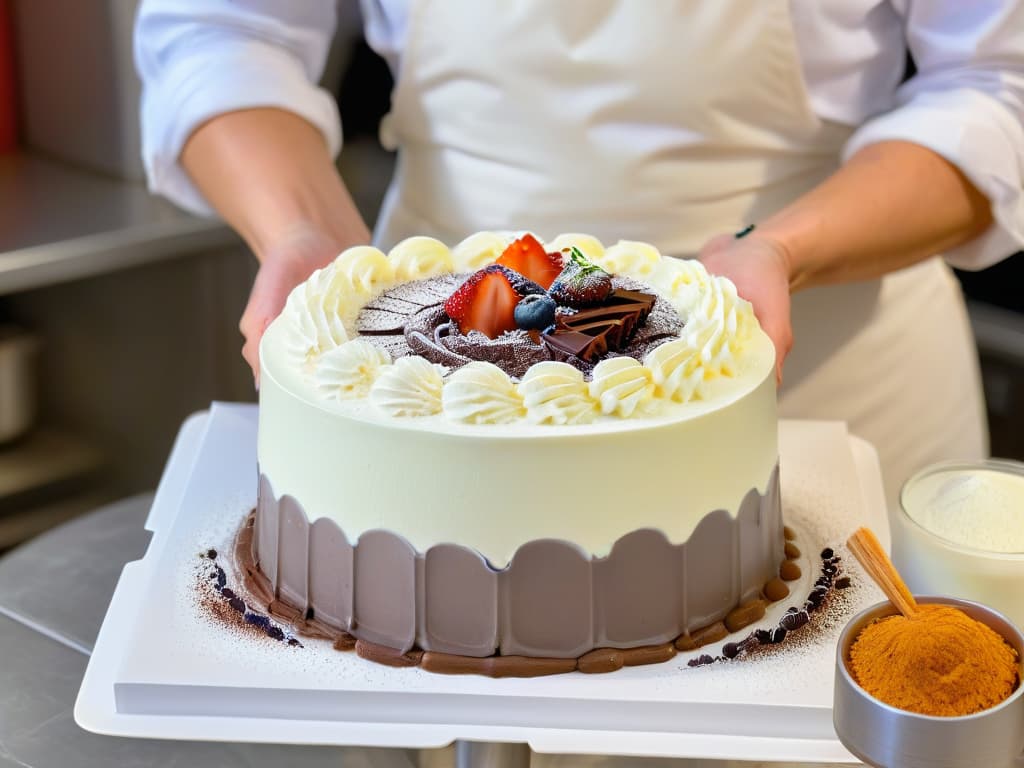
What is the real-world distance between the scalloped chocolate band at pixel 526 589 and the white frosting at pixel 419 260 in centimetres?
35

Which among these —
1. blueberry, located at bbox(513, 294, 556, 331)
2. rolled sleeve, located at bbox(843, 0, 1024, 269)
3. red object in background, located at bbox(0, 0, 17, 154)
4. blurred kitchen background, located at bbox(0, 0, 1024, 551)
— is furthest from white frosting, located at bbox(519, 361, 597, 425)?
red object in background, located at bbox(0, 0, 17, 154)

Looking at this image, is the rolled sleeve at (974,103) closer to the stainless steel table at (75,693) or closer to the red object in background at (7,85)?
the stainless steel table at (75,693)

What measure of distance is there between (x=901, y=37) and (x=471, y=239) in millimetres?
674

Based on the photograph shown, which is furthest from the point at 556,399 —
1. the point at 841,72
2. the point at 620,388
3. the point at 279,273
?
the point at 841,72

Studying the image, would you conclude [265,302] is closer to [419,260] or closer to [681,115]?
[419,260]

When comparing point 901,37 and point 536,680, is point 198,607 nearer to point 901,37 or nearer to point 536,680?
point 536,680

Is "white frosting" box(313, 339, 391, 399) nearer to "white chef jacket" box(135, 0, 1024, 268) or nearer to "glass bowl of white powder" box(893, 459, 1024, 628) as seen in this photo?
"glass bowl of white powder" box(893, 459, 1024, 628)

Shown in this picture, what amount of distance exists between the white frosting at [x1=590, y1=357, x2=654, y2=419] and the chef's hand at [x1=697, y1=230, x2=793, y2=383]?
25cm

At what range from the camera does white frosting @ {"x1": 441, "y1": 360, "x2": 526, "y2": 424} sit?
124 centimetres

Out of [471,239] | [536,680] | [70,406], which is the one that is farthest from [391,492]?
[70,406]

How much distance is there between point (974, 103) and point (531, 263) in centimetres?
66

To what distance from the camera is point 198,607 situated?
1344mm

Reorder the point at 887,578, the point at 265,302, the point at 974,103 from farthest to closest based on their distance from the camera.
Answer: the point at 974,103 → the point at 265,302 → the point at 887,578

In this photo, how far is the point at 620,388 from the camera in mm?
1259
